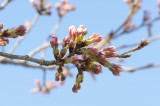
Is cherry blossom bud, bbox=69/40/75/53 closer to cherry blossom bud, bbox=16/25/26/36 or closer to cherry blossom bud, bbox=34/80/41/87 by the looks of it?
cherry blossom bud, bbox=16/25/26/36

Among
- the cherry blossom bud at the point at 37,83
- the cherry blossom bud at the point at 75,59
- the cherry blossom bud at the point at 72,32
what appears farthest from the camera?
the cherry blossom bud at the point at 37,83

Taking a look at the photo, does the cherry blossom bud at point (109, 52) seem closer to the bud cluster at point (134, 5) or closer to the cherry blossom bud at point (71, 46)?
the cherry blossom bud at point (71, 46)

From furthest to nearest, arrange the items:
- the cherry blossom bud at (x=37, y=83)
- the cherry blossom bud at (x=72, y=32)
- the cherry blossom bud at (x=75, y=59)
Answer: the cherry blossom bud at (x=37, y=83)
the cherry blossom bud at (x=72, y=32)
the cherry blossom bud at (x=75, y=59)

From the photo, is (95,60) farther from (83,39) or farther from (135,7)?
(135,7)

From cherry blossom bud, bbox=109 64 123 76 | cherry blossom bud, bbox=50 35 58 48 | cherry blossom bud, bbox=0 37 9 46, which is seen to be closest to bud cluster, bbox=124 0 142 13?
cherry blossom bud, bbox=109 64 123 76

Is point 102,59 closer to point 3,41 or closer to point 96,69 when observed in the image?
point 96,69

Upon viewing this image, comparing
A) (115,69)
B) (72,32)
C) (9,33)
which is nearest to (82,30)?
(72,32)

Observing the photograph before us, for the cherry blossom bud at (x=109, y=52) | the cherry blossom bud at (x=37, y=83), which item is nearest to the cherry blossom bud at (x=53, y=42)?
the cherry blossom bud at (x=109, y=52)

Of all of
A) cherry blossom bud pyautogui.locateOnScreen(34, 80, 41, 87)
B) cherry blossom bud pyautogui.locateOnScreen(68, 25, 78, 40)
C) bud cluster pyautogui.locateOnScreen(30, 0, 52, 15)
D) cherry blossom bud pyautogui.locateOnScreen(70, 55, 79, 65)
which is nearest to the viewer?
cherry blossom bud pyautogui.locateOnScreen(70, 55, 79, 65)

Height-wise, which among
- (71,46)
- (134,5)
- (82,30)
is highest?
(134,5)
